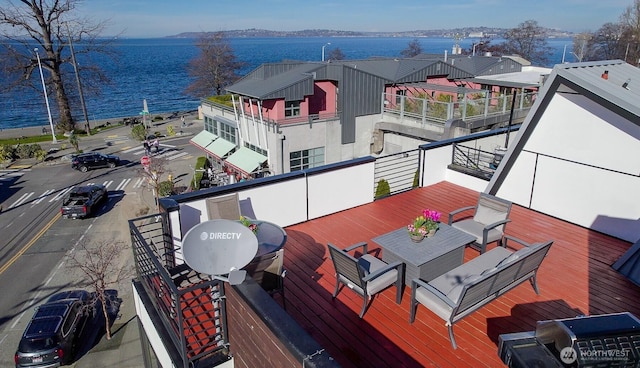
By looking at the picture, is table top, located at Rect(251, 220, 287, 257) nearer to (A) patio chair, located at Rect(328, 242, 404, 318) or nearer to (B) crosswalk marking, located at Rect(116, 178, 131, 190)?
(A) patio chair, located at Rect(328, 242, 404, 318)

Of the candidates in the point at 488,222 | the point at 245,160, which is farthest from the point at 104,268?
the point at 488,222

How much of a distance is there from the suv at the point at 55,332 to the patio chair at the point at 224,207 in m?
9.31

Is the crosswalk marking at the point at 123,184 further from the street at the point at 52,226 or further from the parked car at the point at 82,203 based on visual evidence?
the parked car at the point at 82,203

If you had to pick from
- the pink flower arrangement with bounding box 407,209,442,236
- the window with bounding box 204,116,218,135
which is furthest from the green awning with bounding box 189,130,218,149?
the pink flower arrangement with bounding box 407,209,442,236

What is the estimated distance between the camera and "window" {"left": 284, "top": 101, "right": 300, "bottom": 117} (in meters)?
26.8

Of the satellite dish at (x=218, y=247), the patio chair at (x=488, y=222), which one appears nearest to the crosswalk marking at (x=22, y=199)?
the satellite dish at (x=218, y=247)

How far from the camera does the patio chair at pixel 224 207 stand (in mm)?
6980

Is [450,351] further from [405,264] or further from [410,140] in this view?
[410,140]

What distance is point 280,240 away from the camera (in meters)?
6.16

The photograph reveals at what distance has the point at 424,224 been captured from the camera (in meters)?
6.30

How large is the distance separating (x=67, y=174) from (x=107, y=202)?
8.40 meters

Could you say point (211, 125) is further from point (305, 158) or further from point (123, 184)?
point (305, 158)

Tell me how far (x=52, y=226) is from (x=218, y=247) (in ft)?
71.0

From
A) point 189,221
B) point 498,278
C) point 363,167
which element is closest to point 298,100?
point 363,167
